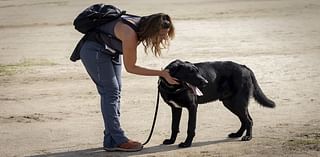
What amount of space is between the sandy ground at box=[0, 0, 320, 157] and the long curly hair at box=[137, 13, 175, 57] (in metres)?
1.20

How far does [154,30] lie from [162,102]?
3.27m

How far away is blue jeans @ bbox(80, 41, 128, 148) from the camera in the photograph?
7039 mm

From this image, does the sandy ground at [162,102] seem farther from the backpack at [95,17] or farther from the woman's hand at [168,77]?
the backpack at [95,17]

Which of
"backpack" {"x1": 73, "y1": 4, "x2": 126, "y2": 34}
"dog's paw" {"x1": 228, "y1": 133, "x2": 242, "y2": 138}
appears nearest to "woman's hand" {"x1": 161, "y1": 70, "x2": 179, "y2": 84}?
"backpack" {"x1": 73, "y1": 4, "x2": 126, "y2": 34}

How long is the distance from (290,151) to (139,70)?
5.73 ft

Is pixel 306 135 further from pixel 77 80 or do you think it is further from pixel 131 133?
pixel 77 80

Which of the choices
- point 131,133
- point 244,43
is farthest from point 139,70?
point 244,43

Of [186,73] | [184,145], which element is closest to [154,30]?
[186,73]

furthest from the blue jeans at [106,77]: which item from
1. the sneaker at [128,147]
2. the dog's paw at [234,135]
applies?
the dog's paw at [234,135]

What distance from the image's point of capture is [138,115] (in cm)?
917

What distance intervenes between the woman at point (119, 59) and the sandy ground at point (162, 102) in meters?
0.24

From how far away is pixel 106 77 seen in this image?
23.2 ft

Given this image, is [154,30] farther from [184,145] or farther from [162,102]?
[162,102]

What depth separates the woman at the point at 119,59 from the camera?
6762mm
